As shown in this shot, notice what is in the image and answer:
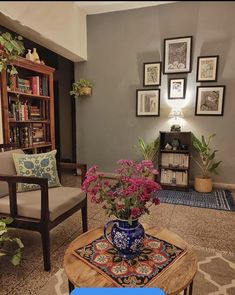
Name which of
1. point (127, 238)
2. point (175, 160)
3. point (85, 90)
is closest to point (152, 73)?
point (85, 90)

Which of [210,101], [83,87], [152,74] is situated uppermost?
[152,74]

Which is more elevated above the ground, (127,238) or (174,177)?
(127,238)

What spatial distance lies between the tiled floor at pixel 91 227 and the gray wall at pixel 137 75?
1.31 m

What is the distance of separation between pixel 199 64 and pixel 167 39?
68 centimetres

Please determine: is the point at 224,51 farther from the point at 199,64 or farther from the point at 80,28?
the point at 80,28

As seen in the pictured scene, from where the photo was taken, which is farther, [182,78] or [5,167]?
[182,78]

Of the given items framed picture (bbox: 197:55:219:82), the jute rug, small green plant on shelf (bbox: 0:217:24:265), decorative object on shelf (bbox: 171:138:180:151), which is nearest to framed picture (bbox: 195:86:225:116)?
framed picture (bbox: 197:55:219:82)

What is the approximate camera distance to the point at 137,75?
4.01 m

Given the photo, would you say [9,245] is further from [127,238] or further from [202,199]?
[202,199]

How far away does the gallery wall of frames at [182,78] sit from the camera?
359 cm

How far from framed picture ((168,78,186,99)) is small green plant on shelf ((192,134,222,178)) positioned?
759 millimetres

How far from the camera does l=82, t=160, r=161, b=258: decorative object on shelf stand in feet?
3.58

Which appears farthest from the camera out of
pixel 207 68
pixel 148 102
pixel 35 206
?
pixel 148 102

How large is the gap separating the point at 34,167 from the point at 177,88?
2.73 m
